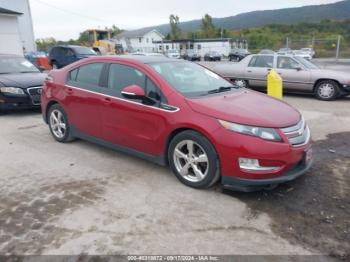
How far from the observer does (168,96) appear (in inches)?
171

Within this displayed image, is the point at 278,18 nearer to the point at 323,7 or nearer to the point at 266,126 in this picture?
the point at 323,7

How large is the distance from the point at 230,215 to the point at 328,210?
1.05m

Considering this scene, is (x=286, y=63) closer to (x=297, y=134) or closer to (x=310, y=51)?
(x=297, y=134)

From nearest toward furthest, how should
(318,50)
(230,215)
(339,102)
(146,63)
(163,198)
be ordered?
(230,215) < (163,198) < (146,63) < (339,102) < (318,50)

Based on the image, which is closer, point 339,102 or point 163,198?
point 163,198

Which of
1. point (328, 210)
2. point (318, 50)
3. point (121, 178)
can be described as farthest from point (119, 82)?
point (318, 50)

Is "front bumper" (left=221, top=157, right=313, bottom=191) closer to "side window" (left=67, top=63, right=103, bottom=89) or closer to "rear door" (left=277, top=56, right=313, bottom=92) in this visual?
"side window" (left=67, top=63, right=103, bottom=89)

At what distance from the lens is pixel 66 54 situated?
66.8ft

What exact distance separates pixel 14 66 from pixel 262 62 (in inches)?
296

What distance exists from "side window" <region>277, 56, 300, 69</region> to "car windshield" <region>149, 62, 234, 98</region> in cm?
644

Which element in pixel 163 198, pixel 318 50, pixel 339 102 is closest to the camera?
pixel 163 198

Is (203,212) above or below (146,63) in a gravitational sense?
below

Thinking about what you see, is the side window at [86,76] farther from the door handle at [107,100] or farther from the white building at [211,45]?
the white building at [211,45]

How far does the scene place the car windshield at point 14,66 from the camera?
9227 millimetres
